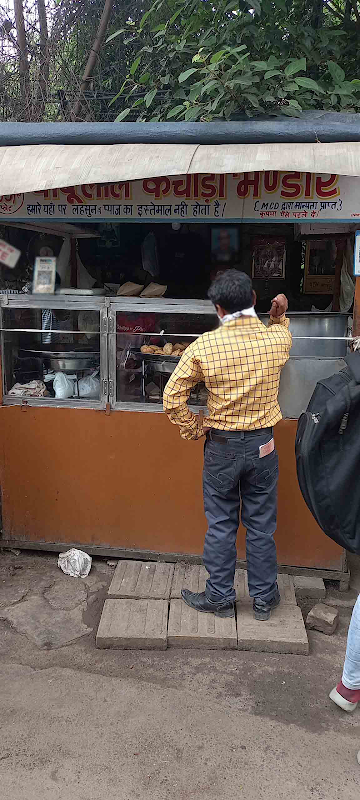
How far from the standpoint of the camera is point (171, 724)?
102 inches

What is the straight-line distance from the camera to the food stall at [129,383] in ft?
11.7

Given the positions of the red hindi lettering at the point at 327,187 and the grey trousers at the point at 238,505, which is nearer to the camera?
the grey trousers at the point at 238,505

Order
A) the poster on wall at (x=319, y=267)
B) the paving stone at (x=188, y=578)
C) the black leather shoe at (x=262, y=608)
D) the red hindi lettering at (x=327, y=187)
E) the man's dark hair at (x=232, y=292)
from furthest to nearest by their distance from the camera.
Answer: the poster on wall at (x=319, y=267) < the paving stone at (x=188, y=578) < the red hindi lettering at (x=327, y=187) < the black leather shoe at (x=262, y=608) < the man's dark hair at (x=232, y=292)

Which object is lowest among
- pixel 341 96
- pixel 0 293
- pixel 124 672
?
pixel 124 672

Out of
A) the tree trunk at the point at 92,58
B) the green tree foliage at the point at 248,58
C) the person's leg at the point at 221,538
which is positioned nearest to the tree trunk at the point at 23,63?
the tree trunk at the point at 92,58

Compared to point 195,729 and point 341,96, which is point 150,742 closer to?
point 195,729

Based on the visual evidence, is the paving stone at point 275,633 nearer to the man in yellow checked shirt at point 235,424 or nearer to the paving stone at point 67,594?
the man in yellow checked shirt at point 235,424

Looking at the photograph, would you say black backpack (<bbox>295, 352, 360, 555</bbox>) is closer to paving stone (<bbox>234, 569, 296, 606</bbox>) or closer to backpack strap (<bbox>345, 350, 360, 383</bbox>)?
backpack strap (<bbox>345, 350, 360, 383</bbox>)

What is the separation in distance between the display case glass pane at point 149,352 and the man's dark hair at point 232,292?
80cm

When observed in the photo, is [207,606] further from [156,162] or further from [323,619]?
[156,162]

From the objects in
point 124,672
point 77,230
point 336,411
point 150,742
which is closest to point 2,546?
point 124,672

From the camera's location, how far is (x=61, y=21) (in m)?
6.06

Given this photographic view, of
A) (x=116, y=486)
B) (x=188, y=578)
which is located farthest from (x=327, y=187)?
(x=188, y=578)

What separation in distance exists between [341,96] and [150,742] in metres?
3.98
